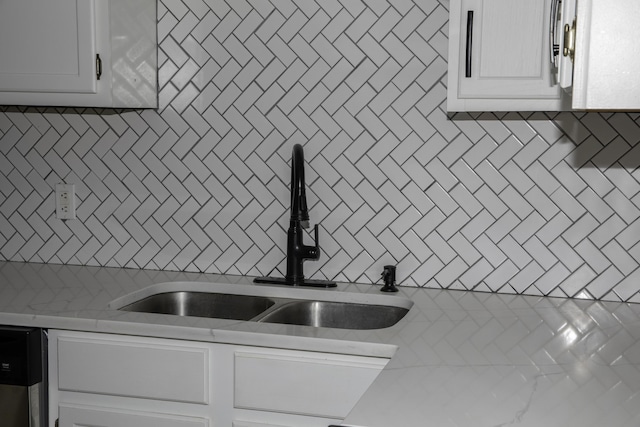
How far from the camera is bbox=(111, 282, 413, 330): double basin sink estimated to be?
2.42m

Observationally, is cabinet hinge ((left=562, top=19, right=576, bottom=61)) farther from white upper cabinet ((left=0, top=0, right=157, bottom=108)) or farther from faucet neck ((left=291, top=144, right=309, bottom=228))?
white upper cabinet ((left=0, top=0, right=157, bottom=108))

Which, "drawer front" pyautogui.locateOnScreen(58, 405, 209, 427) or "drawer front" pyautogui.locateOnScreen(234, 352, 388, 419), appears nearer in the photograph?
"drawer front" pyautogui.locateOnScreen(234, 352, 388, 419)

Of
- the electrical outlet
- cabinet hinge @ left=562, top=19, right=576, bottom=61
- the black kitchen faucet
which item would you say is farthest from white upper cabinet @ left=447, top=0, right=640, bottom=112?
the electrical outlet

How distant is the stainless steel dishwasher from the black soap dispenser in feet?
3.51

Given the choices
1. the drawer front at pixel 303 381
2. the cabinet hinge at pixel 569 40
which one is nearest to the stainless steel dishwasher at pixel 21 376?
the drawer front at pixel 303 381

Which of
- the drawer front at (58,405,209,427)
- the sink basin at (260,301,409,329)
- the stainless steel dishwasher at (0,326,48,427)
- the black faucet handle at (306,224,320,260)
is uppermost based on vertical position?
Answer: the black faucet handle at (306,224,320,260)

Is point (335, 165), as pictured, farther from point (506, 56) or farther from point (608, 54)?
point (608, 54)

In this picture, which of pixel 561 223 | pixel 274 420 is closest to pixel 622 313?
pixel 561 223

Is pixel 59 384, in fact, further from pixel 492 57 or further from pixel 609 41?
pixel 609 41

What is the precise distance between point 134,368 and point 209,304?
21.1 inches

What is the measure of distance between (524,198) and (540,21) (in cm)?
64

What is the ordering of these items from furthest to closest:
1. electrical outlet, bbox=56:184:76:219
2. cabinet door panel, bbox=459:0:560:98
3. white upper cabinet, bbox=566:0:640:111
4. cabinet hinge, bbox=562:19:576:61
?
electrical outlet, bbox=56:184:76:219
cabinet door panel, bbox=459:0:560:98
cabinet hinge, bbox=562:19:576:61
white upper cabinet, bbox=566:0:640:111

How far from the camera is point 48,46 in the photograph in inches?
95.0

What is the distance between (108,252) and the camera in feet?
9.29
